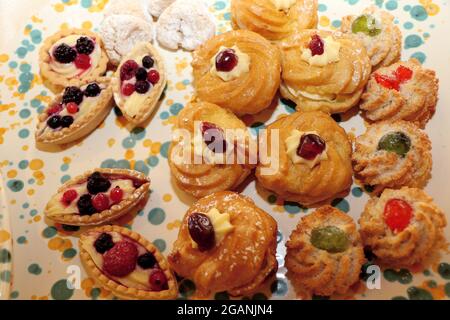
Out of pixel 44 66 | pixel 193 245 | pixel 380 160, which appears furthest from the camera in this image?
pixel 44 66

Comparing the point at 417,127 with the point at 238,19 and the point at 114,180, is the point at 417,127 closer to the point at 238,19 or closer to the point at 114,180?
the point at 238,19

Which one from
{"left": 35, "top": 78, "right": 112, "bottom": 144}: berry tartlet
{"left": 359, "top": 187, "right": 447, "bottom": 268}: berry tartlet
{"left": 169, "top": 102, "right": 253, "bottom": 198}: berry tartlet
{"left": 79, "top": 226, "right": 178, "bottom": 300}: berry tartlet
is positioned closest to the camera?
{"left": 359, "top": 187, "right": 447, "bottom": 268}: berry tartlet

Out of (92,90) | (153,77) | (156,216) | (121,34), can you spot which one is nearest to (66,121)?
(92,90)

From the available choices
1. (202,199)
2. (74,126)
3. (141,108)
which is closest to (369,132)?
(202,199)

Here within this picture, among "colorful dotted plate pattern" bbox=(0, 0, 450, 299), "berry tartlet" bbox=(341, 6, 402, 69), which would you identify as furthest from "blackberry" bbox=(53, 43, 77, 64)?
"berry tartlet" bbox=(341, 6, 402, 69)

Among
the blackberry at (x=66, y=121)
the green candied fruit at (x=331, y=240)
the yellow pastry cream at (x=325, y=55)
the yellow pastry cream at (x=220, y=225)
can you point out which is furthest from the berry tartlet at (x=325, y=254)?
the blackberry at (x=66, y=121)

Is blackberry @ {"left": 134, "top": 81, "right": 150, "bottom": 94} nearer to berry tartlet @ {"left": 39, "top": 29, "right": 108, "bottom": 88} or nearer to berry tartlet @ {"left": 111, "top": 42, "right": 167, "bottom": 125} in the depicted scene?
berry tartlet @ {"left": 111, "top": 42, "right": 167, "bottom": 125}
